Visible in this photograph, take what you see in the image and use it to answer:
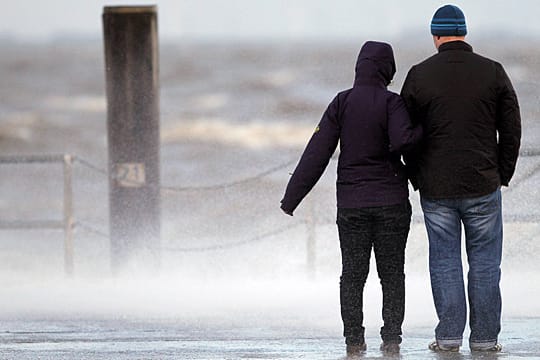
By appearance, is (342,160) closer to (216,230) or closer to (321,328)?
(321,328)

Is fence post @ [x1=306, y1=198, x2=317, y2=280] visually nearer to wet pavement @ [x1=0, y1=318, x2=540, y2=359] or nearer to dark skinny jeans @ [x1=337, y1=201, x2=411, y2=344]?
wet pavement @ [x1=0, y1=318, x2=540, y2=359]

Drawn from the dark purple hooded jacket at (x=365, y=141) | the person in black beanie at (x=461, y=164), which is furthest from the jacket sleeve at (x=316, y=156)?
the person in black beanie at (x=461, y=164)

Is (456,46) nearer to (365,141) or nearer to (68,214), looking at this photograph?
(365,141)

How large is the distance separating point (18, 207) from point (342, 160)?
1354cm

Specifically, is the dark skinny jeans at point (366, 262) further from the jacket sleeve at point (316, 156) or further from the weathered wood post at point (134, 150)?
the weathered wood post at point (134, 150)

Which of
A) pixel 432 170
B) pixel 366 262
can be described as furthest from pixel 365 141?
pixel 366 262

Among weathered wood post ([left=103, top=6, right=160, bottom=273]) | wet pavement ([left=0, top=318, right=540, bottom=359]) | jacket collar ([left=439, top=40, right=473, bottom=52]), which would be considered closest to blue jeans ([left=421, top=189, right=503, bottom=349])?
wet pavement ([left=0, top=318, right=540, bottom=359])

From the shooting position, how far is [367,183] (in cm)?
617

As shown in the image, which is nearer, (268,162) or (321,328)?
(321,328)

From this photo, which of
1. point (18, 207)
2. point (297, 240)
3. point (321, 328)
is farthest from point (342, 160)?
point (18, 207)

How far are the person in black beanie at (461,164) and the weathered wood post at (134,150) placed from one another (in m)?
4.50

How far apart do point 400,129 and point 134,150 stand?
4721mm

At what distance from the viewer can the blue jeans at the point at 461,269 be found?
6242 mm

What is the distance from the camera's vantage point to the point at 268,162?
20.9 m
